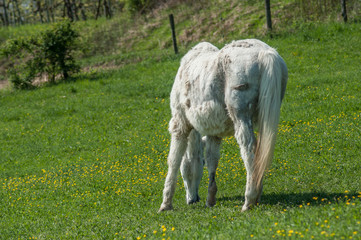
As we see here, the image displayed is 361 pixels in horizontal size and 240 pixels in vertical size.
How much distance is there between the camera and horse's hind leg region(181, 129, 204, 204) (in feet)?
24.3

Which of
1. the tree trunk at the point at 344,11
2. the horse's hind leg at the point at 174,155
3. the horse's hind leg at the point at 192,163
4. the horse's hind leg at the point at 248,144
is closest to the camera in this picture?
the horse's hind leg at the point at 248,144

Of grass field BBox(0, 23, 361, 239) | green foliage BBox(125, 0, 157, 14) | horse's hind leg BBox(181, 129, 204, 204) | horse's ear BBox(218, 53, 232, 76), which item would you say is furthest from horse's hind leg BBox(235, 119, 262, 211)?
green foliage BBox(125, 0, 157, 14)

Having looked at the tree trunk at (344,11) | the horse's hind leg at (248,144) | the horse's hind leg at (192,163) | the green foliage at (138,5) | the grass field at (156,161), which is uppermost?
the green foliage at (138,5)

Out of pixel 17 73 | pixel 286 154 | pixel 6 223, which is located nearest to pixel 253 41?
pixel 286 154

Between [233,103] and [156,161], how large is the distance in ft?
16.7

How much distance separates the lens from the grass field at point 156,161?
221 inches

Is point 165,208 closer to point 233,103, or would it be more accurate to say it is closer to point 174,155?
point 174,155

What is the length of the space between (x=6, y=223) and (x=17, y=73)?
1572 centimetres

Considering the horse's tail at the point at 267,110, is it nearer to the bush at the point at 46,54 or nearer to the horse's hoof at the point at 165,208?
the horse's hoof at the point at 165,208

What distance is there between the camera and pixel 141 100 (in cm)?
1675

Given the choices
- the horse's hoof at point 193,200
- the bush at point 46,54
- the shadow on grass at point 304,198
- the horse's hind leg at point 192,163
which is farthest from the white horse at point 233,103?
the bush at point 46,54

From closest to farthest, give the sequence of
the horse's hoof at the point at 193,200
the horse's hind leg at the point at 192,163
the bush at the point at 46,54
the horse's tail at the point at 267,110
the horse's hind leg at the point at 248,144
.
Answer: the horse's tail at the point at 267,110, the horse's hind leg at the point at 248,144, the horse's hind leg at the point at 192,163, the horse's hoof at the point at 193,200, the bush at the point at 46,54

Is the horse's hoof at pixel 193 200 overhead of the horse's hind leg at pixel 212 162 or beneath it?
beneath

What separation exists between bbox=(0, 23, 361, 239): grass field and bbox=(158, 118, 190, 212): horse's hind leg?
298mm
